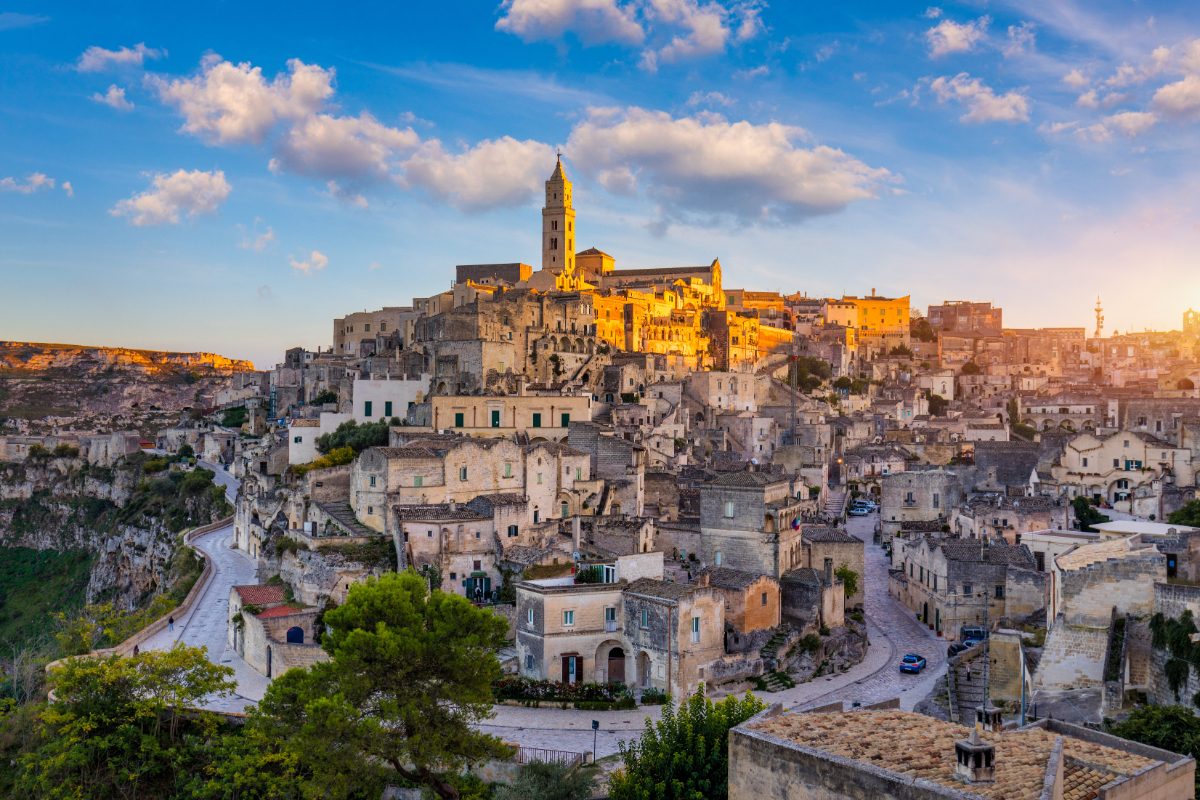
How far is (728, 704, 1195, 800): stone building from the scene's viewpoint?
1171 centimetres

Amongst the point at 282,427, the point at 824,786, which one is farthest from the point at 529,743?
the point at 282,427

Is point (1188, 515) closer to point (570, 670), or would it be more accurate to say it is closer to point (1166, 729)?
point (1166, 729)

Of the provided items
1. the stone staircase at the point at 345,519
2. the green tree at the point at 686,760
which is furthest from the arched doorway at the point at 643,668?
the stone staircase at the point at 345,519

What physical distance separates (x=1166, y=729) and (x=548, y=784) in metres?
11.4

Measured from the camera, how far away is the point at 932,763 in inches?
492

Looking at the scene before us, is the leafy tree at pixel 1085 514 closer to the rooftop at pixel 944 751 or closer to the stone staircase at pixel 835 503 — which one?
the stone staircase at pixel 835 503

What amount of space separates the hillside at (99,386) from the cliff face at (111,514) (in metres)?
18.0

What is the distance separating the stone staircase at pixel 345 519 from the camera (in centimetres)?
3697

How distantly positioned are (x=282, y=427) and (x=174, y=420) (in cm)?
4345

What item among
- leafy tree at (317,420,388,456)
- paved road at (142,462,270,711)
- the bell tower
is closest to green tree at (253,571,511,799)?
paved road at (142,462,270,711)

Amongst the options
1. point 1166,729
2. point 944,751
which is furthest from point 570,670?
point 944,751

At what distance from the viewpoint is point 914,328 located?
108000mm

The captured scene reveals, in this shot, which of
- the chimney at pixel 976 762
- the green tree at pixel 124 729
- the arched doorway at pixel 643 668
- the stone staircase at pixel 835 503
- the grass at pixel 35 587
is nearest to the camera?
the chimney at pixel 976 762

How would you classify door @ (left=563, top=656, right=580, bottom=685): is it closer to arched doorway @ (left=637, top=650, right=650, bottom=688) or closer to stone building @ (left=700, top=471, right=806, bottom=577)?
arched doorway @ (left=637, top=650, right=650, bottom=688)
